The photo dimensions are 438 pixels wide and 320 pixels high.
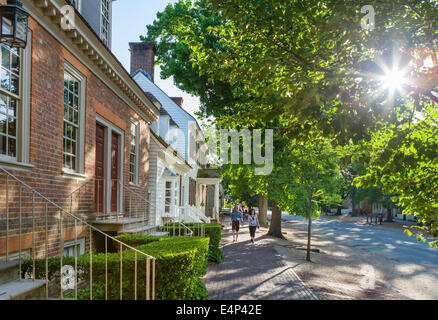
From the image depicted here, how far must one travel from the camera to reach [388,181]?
638 cm

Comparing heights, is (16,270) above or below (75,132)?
below

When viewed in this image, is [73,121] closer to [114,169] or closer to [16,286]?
[114,169]

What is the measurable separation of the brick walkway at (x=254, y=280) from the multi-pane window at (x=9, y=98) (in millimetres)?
5005

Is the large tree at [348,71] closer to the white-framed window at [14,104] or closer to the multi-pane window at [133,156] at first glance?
the white-framed window at [14,104]

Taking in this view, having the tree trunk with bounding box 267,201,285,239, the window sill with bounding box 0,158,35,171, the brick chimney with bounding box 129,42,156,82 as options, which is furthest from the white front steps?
the tree trunk with bounding box 267,201,285,239

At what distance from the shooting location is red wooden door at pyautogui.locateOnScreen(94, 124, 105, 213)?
9641 millimetres

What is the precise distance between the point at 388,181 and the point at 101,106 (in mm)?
6694

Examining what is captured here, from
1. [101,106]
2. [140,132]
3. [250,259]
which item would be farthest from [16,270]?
[250,259]

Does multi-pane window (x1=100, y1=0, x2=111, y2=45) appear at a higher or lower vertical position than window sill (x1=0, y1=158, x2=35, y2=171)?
higher

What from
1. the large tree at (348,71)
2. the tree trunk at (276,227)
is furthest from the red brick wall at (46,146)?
the tree trunk at (276,227)

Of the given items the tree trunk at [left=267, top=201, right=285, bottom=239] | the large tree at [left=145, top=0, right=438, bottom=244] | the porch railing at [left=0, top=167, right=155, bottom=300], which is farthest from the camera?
the tree trunk at [left=267, top=201, right=285, bottom=239]

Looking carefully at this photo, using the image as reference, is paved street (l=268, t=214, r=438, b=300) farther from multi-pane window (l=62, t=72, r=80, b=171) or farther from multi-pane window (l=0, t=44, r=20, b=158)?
multi-pane window (l=0, t=44, r=20, b=158)

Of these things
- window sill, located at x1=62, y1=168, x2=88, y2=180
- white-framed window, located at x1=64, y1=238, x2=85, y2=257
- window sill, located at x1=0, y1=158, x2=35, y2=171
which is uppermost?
window sill, located at x1=0, y1=158, x2=35, y2=171
